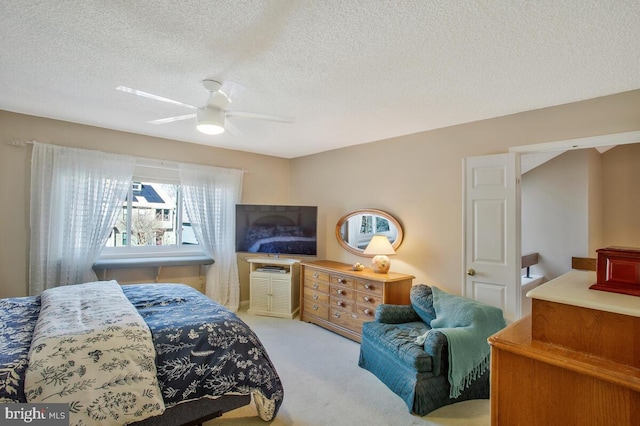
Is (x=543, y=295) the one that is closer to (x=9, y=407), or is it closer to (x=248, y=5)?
(x=248, y=5)

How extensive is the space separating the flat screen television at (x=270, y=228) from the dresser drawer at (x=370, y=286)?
1.20 meters

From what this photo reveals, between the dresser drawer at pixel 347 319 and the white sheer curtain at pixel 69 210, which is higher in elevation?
the white sheer curtain at pixel 69 210

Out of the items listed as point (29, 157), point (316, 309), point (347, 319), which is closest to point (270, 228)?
point (316, 309)

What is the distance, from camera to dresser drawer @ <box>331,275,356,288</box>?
361 cm

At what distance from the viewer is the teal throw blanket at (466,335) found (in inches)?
88.2

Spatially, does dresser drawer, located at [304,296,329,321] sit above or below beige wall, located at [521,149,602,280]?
below

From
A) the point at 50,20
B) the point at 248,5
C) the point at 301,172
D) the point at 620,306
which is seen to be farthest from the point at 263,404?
the point at 301,172

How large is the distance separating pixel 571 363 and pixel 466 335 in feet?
4.91

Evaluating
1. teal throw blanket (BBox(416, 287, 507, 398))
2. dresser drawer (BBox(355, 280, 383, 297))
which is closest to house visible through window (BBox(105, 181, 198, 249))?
dresser drawer (BBox(355, 280, 383, 297))

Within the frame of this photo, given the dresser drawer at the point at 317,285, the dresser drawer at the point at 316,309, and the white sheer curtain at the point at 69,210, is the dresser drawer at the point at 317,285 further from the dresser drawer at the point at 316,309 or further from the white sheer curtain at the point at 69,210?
the white sheer curtain at the point at 69,210

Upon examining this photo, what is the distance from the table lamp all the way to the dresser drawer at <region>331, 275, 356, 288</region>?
0.29 m

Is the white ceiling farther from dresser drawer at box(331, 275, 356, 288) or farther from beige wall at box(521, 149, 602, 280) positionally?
beige wall at box(521, 149, 602, 280)

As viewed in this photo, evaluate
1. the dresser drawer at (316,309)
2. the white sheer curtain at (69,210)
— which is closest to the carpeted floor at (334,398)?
the dresser drawer at (316,309)

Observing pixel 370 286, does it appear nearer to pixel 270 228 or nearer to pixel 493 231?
pixel 493 231
